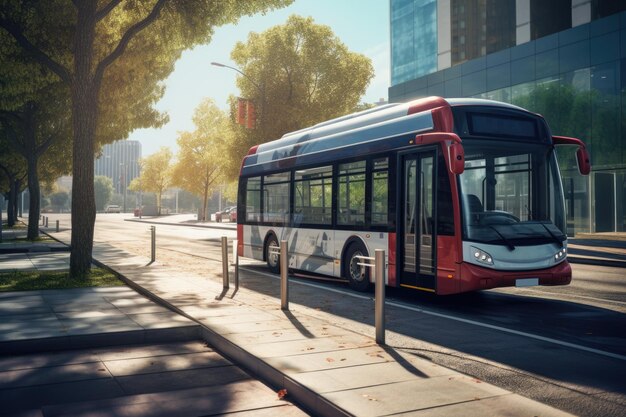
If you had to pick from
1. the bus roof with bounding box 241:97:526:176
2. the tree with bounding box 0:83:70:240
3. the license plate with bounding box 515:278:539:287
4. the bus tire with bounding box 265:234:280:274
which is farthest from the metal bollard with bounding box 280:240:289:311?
the tree with bounding box 0:83:70:240

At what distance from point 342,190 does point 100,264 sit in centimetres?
769

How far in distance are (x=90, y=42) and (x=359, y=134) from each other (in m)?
6.31

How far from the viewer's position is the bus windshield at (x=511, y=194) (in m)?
9.44

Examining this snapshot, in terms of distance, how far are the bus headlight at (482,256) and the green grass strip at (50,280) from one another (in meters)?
7.21

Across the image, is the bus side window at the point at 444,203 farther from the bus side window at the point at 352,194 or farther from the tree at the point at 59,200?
the tree at the point at 59,200

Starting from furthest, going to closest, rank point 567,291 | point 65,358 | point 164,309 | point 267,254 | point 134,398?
point 267,254 → point 567,291 → point 164,309 → point 65,358 → point 134,398

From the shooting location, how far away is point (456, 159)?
8875 mm

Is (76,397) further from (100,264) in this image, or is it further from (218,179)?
(218,179)

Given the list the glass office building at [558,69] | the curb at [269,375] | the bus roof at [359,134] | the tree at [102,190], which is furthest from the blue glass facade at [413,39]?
the tree at [102,190]

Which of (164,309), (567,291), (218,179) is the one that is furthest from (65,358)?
(218,179)

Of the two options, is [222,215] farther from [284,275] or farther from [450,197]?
[450,197]

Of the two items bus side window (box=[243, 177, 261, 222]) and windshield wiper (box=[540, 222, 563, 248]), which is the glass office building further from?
windshield wiper (box=[540, 222, 563, 248])

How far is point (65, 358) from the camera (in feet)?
21.9

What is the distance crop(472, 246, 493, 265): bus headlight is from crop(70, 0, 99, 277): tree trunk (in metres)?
8.55
